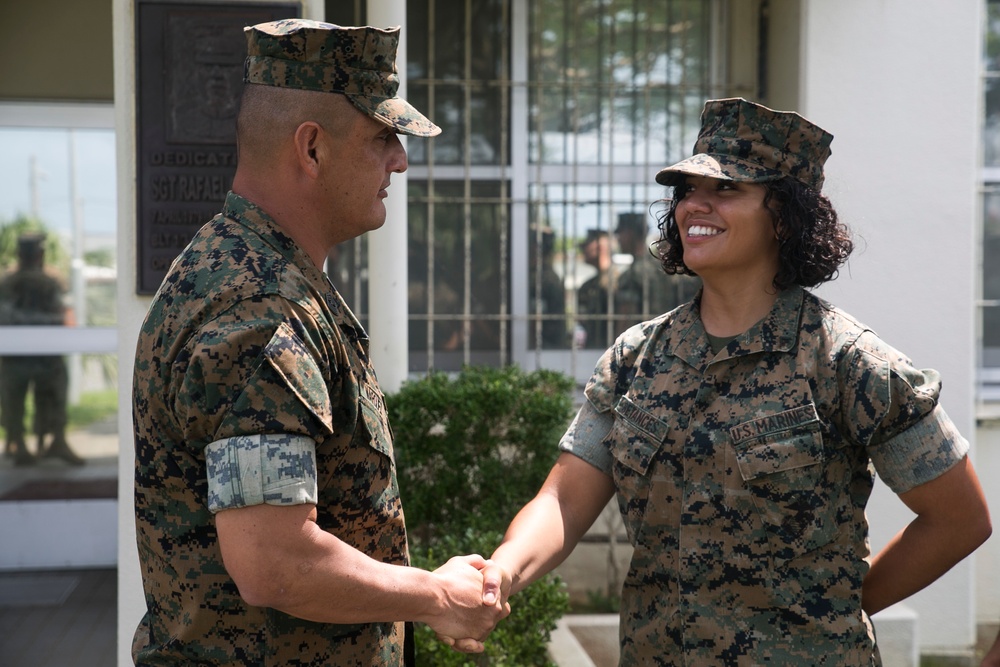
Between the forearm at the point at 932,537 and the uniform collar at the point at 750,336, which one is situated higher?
the uniform collar at the point at 750,336

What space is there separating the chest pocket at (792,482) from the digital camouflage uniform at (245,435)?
0.74 meters

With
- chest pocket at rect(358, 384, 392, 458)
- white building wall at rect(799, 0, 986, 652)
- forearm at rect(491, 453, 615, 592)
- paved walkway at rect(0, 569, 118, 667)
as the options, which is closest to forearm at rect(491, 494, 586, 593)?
forearm at rect(491, 453, 615, 592)

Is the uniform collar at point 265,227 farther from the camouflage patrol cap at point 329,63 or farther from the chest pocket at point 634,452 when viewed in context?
the chest pocket at point 634,452

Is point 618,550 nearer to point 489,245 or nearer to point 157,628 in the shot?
point 489,245

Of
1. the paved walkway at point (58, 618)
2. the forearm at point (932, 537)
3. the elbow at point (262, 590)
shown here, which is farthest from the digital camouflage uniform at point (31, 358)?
the forearm at point (932, 537)

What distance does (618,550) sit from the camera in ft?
15.7

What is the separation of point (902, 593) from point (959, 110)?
2911 mm

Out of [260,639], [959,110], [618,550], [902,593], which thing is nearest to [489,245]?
[618,550]

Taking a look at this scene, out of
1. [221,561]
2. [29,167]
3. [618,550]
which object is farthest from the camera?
[29,167]

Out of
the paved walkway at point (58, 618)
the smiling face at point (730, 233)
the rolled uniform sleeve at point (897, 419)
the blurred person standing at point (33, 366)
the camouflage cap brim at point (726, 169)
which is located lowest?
the paved walkway at point (58, 618)

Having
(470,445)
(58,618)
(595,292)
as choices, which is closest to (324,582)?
(470,445)

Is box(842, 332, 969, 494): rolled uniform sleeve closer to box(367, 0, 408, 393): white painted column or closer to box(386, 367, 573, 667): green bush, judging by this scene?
box(386, 367, 573, 667): green bush

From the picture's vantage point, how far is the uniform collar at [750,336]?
2.03 m

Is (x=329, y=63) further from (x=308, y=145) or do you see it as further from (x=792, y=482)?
(x=792, y=482)
